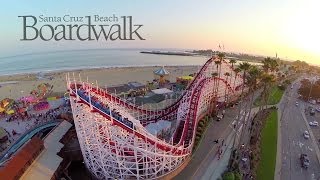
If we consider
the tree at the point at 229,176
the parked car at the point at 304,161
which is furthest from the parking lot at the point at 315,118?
the tree at the point at 229,176

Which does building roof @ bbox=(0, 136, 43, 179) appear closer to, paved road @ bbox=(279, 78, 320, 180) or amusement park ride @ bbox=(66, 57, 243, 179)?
amusement park ride @ bbox=(66, 57, 243, 179)

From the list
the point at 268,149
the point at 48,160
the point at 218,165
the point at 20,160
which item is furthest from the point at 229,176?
the point at 20,160

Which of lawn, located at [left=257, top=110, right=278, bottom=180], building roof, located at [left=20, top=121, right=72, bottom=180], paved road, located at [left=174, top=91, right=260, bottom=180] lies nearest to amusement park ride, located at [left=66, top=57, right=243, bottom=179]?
paved road, located at [left=174, top=91, right=260, bottom=180]

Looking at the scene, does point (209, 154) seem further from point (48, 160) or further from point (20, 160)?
point (20, 160)

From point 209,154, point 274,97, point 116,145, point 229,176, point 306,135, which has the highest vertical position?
point 116,145

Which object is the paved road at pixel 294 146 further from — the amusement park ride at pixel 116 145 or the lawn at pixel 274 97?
the amusement park ride at pixel 116 145
